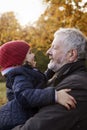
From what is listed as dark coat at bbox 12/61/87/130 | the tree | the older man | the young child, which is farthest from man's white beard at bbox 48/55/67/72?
the tree

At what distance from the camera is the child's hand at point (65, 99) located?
3537 millimetres

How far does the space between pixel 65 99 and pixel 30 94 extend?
0.35 m

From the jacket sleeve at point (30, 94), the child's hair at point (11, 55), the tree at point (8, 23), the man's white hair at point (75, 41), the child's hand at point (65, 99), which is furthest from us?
the tree at point (8, 23)

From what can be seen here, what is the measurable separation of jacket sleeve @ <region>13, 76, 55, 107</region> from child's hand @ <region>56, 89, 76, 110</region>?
0.05 meters

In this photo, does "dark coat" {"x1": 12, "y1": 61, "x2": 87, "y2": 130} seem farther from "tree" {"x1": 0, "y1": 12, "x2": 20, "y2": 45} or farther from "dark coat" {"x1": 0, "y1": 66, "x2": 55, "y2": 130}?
"tree" {"x1": 0, "y1": 12, "x2": 20, "y2": 45}

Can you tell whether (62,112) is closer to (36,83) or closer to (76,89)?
(76,89)

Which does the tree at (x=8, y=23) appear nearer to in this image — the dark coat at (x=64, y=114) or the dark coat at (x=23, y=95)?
the dark coat at (x=23, y=95)

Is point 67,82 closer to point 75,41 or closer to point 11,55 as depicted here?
point 75,41

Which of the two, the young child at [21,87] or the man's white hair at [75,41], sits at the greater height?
the man's white hair at [75,41]

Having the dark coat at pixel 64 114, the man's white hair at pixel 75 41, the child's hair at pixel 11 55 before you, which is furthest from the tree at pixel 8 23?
the dark coat at pixel 64 114

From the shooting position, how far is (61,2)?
44.5ft

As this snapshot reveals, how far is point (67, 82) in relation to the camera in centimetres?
371

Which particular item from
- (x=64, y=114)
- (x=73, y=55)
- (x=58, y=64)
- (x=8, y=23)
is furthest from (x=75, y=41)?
(x=8, y=23)

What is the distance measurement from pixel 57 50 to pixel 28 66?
30cm
